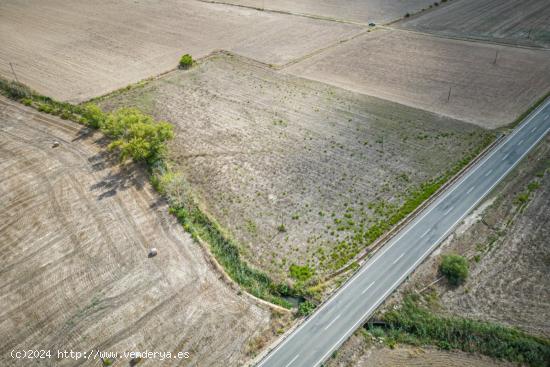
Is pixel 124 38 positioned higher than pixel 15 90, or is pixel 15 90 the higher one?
pixel 124 38

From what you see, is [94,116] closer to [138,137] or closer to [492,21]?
[138,137]

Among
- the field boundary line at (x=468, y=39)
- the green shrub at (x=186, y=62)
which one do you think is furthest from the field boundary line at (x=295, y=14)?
the green shrub at (x=186, y=62)

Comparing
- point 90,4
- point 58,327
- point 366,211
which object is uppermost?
point 90,4

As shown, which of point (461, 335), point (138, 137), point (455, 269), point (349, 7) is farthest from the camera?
point (349, 7)

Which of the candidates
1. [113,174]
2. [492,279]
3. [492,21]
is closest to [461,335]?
[492,279]

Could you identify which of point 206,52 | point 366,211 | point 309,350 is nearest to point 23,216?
point 309,350

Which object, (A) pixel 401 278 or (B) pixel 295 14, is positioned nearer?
(A) pixel 401 278

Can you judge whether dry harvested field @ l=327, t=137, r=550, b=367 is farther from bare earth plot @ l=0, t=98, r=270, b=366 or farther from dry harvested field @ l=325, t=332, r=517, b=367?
bare earth plot @ l=0, t=98, r=270, b=366

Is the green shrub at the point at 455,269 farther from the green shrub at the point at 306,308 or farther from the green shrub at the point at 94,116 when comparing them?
the green shrub at the point at 94,116

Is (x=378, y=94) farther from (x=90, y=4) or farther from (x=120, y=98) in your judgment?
(x=90, y=4)
